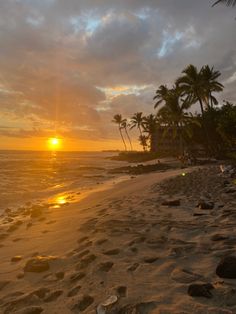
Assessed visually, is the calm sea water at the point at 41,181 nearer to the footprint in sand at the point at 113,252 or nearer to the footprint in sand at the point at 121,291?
the footprint in sand at the point at 113,252

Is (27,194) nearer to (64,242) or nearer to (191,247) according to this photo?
(64,242)

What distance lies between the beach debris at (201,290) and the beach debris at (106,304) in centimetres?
89

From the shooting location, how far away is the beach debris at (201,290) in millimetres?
3113

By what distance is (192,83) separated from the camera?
3322 centimetres

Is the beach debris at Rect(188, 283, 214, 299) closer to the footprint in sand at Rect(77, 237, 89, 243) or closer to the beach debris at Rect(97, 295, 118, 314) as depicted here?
the beach debris at Rect(97, 295, 118, 314)

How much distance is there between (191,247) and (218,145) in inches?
1810

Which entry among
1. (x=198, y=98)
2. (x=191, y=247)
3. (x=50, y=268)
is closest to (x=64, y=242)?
(x=50, y=268)

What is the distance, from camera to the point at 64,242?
6086mm

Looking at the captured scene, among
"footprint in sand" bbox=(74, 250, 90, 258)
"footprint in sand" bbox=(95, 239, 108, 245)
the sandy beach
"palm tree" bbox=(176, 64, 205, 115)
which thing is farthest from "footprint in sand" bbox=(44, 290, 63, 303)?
"palm tree" bbox=(176, 64, 205, 115)

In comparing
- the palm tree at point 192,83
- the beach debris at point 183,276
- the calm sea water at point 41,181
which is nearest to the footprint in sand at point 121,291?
the beach debris at point 183,276

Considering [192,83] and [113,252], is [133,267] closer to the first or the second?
[113,252]

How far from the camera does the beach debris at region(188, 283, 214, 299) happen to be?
311 centimetres

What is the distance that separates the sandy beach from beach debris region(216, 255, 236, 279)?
8cm

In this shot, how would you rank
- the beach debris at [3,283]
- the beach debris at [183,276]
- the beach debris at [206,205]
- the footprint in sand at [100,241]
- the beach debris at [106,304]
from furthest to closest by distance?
the beach debris at [206,205], the footprint in sand at [100,241], the beach debris at [3,283], the beach debris at [183,276], the beach debris at [106,304]
